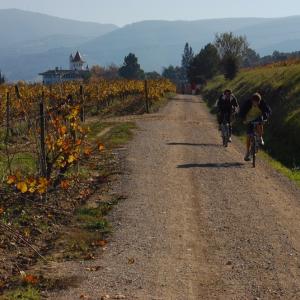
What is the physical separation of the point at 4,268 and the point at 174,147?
11994 millimetres

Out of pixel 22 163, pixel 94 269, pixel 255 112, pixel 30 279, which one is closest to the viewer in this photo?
pixel 30 279

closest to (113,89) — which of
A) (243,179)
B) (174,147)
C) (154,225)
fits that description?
(174,147)

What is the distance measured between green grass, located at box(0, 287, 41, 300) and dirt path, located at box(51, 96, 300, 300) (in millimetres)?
287

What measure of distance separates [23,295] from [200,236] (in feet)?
11.2

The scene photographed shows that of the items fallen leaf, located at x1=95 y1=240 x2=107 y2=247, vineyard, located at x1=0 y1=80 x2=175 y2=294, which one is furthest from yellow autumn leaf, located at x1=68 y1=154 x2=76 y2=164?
fallen leaf, located at x1=95 y1=240 x2=107 y2=247

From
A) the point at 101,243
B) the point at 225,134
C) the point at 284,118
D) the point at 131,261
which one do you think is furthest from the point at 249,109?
the point at 131,261

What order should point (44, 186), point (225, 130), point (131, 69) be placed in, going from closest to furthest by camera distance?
1. point (44, 186)
2. point (225, 130)
3. point (131, 69)

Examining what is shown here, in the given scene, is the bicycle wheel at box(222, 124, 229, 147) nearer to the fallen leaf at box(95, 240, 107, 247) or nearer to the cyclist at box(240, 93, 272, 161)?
the cyclist at box(240, 93, 272, 161)

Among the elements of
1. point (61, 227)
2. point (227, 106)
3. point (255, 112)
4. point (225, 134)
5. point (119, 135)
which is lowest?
point (119, 135)

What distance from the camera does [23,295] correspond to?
6895mm

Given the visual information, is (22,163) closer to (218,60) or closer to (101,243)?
(101,243)

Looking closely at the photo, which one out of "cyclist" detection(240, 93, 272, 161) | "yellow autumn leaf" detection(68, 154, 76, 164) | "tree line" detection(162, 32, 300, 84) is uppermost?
"cyclist" detection(240, 93, 272, 161)

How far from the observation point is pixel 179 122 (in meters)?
29.9

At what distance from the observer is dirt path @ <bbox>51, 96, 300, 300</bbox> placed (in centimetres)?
732
